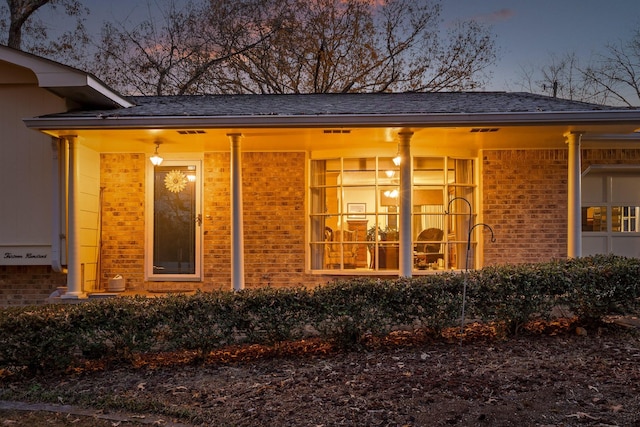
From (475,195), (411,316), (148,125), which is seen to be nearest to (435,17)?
(475,195)

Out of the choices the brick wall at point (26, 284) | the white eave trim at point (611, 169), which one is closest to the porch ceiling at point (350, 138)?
the white eave trim at point (611, 169)

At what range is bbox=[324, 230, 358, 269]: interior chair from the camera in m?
9.95

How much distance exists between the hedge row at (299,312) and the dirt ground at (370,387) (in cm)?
22

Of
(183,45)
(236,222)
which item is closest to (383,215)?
(236,222)

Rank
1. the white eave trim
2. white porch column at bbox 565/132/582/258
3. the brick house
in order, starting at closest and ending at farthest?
white porch column at bbox 565/132/582/258 → the brick house → the white eave trim

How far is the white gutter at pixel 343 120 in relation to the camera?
7836mm

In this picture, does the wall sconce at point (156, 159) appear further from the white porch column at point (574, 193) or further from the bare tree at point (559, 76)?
the bare tree at point (559, 76)

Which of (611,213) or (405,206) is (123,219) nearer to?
(405,206)

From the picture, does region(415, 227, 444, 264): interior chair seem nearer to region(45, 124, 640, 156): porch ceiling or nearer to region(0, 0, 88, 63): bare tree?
region(45, 124, 640, 156): porch ceiling

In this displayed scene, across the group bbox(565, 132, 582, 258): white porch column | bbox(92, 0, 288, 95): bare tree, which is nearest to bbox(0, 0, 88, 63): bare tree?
bbox(92, 0, 288, 95): bare tree

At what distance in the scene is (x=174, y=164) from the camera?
10211 millimetres

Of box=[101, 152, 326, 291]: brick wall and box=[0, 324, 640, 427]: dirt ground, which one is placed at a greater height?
box=[101, 152, 326, 291]: brick wall

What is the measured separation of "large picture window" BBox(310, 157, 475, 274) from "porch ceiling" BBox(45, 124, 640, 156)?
0.34 metres

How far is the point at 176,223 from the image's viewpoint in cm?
1019
